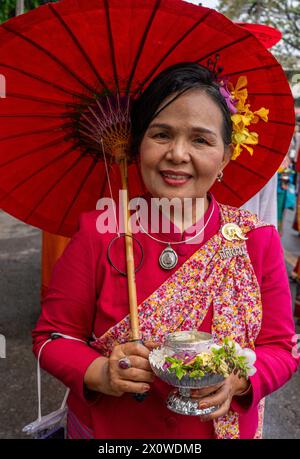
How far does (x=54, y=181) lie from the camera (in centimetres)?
175

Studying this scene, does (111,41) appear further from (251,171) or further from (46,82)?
(251,171)

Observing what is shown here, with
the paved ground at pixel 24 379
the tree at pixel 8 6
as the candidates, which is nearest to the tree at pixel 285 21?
the tree at pixel 8 6

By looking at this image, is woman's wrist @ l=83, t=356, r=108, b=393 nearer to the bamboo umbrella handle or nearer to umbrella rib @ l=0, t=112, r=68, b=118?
the bamboo umbrella handle

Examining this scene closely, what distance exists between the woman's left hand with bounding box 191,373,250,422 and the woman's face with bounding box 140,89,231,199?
550 millimetres

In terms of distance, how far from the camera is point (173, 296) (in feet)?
4.61

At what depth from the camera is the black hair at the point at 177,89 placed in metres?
1.41

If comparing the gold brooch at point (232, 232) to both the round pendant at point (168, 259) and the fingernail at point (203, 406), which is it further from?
the fingernail at point (203, 406)

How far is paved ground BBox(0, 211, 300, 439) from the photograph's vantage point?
308cm

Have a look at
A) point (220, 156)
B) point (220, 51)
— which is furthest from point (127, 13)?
point (220, 156)

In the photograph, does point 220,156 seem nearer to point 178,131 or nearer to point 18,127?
point 178,131

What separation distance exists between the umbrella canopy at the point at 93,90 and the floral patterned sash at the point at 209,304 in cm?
50

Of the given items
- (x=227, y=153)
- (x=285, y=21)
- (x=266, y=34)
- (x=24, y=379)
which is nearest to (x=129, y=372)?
(x=227, y=153)

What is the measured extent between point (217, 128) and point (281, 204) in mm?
5702

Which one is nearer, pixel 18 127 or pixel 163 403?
pixel 163 403
